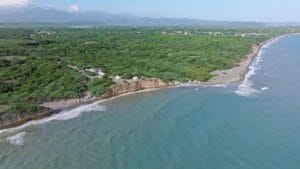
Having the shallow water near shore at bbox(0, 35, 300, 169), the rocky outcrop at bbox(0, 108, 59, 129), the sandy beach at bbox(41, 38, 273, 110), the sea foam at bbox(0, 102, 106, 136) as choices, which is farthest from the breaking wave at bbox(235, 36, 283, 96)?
the rocky outcrop at bbox(0, 108, 59, 129)

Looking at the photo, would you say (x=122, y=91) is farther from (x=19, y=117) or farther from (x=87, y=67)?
(x=87, y=67)

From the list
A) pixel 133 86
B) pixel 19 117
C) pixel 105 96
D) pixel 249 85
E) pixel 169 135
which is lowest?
pixel 249 85

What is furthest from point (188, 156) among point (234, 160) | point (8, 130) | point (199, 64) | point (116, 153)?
point (199, 64)

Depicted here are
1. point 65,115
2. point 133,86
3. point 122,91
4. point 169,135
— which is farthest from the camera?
point 133,86

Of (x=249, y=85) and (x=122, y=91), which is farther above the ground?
(x=122, y=91)

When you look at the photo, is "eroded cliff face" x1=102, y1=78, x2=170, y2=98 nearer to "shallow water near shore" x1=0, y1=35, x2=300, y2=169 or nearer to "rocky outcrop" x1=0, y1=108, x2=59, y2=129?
"shallow water near shore" x1=0, y1=35, x2=300, y2=169

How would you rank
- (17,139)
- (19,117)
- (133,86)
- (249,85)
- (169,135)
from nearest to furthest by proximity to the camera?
(17,139) < (169,135) < (19,117) < (133,86) < (249,85)

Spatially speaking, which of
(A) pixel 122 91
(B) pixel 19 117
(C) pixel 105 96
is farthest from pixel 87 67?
(B) pixel 19 117
